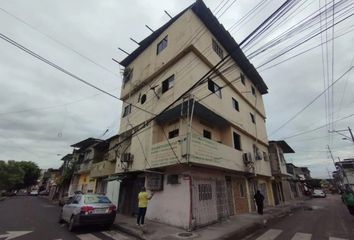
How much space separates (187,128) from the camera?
33.8ft

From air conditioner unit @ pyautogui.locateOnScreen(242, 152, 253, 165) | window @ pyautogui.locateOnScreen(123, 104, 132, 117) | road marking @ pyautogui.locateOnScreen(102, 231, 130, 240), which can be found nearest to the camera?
road marking @ pyautogui.locateOnScreen(102, 231, 130, 240)

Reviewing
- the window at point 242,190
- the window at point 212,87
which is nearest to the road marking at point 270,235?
the window at point 242,190

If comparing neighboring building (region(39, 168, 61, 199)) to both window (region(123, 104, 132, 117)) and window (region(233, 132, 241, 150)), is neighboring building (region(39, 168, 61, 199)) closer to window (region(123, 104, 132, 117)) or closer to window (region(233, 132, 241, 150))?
window (region(123, 104, 132, 117))

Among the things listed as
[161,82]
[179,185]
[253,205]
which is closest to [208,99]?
[161,82]

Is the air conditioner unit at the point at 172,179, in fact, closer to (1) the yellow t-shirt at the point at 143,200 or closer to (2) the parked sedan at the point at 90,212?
(1) the yellow t-shirt at the point at 143,200

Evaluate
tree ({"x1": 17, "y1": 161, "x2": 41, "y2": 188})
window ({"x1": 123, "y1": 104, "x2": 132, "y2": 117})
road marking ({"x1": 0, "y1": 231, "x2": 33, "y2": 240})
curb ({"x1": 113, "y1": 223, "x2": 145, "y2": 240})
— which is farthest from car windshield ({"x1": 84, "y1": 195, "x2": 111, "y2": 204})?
tree ({"x1": 17, "y1": 161, "x2": 41, "y2": 188})

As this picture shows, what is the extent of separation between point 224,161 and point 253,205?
715 cm

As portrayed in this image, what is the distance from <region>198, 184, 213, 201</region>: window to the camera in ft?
33.1

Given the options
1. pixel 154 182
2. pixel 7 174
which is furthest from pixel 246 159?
pixel 7 174

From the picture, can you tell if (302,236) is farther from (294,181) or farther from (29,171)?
(29,171)

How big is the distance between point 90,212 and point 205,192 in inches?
224

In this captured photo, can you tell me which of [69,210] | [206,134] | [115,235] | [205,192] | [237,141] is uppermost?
[237,141]

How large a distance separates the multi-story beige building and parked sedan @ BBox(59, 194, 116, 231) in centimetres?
268

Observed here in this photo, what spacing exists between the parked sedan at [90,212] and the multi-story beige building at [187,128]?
2678mm
